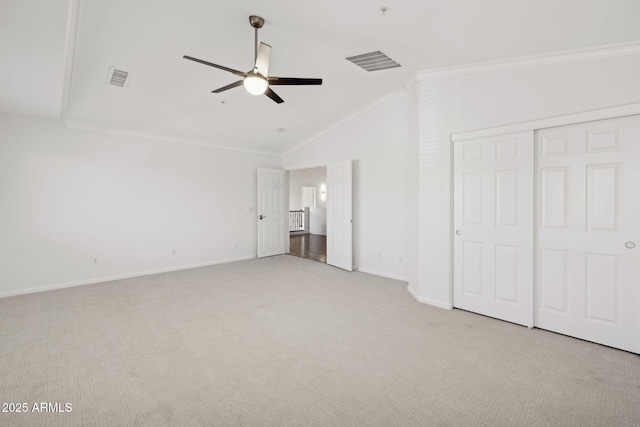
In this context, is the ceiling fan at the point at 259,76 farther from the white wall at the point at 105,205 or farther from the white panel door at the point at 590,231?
the white wall at the point at 105,205

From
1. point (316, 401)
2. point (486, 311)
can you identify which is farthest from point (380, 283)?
point (316, 401)

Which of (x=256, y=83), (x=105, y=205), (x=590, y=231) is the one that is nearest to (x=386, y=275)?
(x=590, y=231)

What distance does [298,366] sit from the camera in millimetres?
2412

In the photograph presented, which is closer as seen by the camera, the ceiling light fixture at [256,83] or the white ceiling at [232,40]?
the white ceiling at [232,40]

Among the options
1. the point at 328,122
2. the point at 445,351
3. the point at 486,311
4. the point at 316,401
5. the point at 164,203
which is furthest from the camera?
the point at 328,122

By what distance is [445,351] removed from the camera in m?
2.65

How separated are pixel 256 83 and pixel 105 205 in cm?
411

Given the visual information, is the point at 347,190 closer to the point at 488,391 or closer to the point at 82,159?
the point at 488,391

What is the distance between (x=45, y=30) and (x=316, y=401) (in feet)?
11.8

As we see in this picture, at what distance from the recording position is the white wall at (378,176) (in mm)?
5098

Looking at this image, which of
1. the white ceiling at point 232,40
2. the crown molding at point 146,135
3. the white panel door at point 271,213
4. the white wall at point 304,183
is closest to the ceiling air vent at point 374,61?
the white ceiling at point 232,40

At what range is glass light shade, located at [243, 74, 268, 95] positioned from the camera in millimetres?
2655

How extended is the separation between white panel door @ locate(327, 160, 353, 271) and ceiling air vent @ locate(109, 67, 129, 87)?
12.6 feet

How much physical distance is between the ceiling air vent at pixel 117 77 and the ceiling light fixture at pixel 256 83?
6.06 feet
